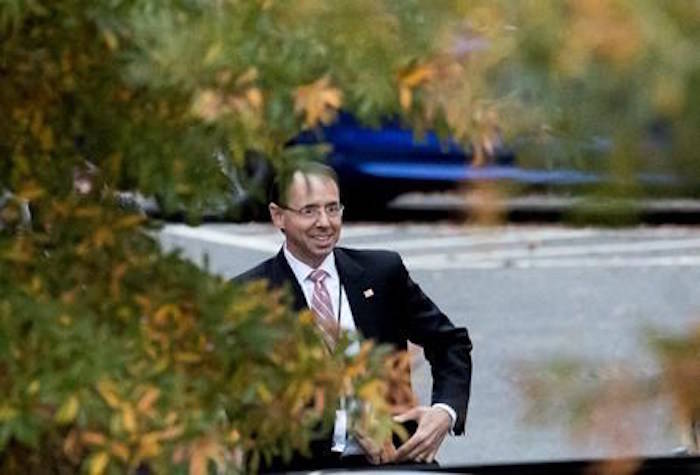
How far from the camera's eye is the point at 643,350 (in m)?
1.97

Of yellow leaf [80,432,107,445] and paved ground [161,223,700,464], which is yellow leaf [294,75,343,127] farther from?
paved ground [161,223,700,464]

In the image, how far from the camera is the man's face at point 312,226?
636 centimetres

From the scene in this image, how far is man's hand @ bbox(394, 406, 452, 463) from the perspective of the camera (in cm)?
615

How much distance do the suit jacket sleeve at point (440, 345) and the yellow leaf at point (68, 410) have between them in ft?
11.4

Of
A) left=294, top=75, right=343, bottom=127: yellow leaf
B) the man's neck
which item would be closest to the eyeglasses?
the man's neck

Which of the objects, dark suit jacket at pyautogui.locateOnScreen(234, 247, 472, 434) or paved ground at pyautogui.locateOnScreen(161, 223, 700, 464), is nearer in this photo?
dark suit jacket at pyautogui.locateOnScreen(234, 247, 472, 434)

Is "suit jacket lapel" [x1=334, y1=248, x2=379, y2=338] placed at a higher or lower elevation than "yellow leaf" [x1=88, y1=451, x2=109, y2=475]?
higher

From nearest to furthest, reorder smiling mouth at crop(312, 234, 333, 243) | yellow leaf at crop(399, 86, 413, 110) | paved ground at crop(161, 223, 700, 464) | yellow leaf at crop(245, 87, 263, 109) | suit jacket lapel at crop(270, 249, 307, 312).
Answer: yellow leaf at crop(399, 86, 413, 110) → yellow leaf at crop(245, 87, 263, 109) → suit jacket lapel at crop(270, 249, 307, 312) → smiling mouth at crop(312, 234, 333, 243) → paved ground at crop(161, 223, 700, 464)

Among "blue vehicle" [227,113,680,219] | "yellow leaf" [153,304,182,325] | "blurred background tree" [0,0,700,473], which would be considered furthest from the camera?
"yellow leaf" [153,304,182,325]

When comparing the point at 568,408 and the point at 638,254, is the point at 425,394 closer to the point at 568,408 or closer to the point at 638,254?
the point at 568,408

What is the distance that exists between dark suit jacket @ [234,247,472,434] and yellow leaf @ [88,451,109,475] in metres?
3.23

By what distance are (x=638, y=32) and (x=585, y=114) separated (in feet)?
0.44

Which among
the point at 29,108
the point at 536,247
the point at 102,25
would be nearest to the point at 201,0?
the point at 102,25

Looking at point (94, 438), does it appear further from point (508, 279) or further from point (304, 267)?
point (508, 279)
